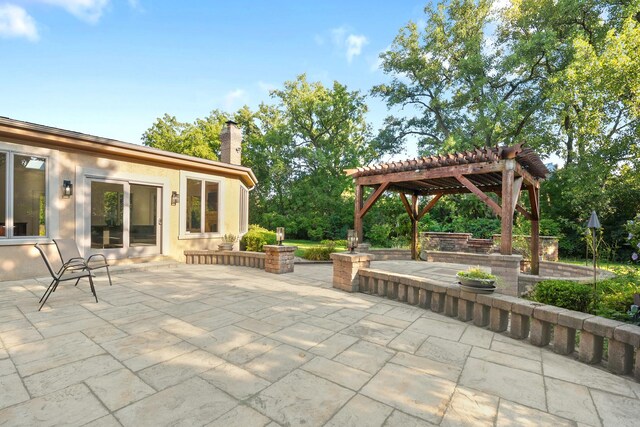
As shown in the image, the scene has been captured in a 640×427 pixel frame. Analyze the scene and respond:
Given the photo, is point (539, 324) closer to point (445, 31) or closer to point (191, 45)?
point (191, 45)

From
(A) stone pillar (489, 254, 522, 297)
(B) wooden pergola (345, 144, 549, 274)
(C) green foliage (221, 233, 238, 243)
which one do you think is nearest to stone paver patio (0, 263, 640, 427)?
(A) stone pillar (489, 254, 522, 297)

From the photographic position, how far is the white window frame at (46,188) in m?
5.21

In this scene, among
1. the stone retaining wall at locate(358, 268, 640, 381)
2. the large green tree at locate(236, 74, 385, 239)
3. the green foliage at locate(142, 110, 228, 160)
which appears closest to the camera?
the stone retaining wall at locate(358, 268, 640, 381)

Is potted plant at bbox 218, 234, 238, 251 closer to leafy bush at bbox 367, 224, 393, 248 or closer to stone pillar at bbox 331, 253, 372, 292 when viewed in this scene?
stone pillar at bbox 331, 253, 372, 292

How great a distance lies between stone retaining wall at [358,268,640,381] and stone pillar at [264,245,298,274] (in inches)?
102

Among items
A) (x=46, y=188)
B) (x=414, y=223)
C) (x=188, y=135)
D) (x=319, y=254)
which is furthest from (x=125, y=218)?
(x=188, y=135)

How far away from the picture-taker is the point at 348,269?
16.2 ft

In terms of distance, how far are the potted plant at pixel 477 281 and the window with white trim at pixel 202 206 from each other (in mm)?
6923

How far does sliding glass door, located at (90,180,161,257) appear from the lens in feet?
22.0

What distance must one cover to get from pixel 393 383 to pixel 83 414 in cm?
199

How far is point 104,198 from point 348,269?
6.54 m

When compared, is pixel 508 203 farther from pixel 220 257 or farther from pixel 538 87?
pixel 538 87

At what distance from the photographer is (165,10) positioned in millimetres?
7559

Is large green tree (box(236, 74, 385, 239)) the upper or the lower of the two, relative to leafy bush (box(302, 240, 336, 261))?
upper
